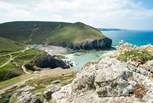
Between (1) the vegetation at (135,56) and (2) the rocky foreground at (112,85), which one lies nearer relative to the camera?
(2) the rocky foreground at (112,85)

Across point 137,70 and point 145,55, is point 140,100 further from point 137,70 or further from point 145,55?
point 145,55

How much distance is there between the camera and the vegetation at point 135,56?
21.4 metres

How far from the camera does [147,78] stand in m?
17.8

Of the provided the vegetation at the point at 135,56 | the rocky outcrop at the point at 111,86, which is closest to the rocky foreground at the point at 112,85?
the rocky outcrop at the point at 111,86

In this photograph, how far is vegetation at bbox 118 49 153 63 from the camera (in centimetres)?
2144

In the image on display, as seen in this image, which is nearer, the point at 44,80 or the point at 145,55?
the point at 145,55

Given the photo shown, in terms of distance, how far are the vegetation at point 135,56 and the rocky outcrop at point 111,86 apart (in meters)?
2.05

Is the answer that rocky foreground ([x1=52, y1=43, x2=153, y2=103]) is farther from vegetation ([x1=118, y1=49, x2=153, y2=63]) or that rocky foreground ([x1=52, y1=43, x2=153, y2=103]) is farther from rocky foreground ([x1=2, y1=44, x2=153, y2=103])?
vegetation ([x1=118, y1=49, x2=153, y2=63])

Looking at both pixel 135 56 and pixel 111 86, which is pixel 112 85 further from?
pixel 135 56

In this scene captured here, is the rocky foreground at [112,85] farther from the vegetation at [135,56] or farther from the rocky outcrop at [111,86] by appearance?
the vegetation at [135,56]

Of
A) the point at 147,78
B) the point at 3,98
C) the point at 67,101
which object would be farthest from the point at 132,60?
the point at 3,98

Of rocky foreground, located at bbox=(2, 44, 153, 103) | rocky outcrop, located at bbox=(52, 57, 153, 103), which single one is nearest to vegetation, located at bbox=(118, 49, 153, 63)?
rocky foreground, located at bbox=(2, 44, 153, 103)

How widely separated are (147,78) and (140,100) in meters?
1.89

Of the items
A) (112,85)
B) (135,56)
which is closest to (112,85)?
(112,85)
